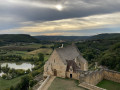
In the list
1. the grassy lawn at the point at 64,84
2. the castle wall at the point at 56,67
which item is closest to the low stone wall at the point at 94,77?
the grassy lawn at the point at 64,84

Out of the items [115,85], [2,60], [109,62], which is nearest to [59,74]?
[115,85]

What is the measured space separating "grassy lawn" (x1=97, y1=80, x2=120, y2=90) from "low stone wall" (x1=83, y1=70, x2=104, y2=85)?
855mm

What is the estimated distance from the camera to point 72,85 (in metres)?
20.3

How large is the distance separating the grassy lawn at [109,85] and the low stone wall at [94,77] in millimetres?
855

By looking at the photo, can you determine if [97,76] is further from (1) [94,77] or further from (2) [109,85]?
(2) [109,85]

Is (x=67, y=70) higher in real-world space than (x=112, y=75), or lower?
higher

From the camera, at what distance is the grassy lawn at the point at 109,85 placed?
77.6 ft

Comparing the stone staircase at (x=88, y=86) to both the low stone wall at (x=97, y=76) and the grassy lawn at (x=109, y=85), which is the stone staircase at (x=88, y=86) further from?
the grassy lawn at (x=109, y=85)

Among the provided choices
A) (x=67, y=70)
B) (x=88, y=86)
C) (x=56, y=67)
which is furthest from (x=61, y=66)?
(x=88, y=86)

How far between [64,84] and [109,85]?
10.2 meters

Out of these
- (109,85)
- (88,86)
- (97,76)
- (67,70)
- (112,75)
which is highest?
(67,70)

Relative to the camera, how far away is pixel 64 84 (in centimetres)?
2067

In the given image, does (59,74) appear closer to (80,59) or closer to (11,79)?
(80,59)

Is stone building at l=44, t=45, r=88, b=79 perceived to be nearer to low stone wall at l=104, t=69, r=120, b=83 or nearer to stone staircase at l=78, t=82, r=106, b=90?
stone staircase at l=78, t=82, r=106, b=90
